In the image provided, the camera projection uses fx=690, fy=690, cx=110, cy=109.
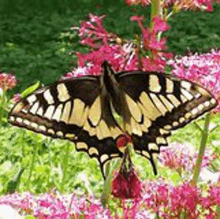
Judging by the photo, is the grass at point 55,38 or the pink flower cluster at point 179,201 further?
the grass at point 55,38

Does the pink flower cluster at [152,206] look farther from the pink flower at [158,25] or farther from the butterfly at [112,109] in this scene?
the pink flower at [158,25]

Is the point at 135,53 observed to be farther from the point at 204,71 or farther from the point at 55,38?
the point at 55,38

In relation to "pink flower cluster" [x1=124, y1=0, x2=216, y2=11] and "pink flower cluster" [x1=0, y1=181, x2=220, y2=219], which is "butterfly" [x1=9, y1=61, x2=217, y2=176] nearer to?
"pink flower cluster" [x1=0, y1=181, x2=220, y2=219]

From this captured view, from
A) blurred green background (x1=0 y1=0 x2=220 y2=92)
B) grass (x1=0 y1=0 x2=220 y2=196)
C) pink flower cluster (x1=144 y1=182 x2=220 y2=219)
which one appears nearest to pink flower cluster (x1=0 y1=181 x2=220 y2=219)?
pink flower cluster (x1=144 y1=182 x2=220 y2=219)

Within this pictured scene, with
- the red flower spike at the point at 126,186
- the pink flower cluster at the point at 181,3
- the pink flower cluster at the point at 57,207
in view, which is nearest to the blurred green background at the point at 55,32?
the pink flower cluster at the point at 181,3

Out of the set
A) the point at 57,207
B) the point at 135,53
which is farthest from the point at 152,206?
the point at 135,53

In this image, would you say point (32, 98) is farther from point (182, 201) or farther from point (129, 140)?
point (182, 201)
